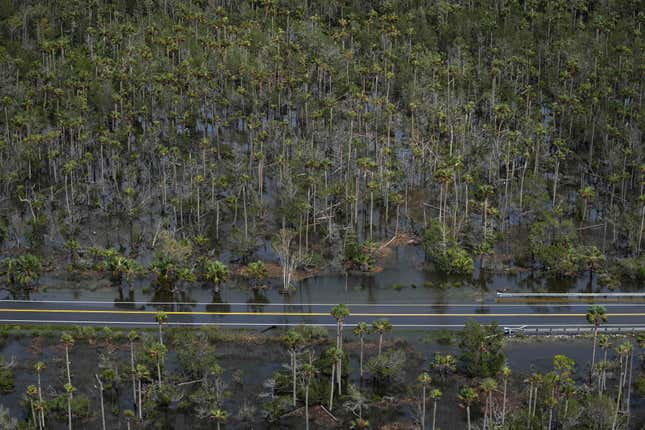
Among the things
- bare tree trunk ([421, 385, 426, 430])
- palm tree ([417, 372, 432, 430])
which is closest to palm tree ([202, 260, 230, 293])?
palm tree ([417, 372, 432, 430])

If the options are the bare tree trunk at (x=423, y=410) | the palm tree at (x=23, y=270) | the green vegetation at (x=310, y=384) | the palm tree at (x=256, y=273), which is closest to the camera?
the bare tree trunk at (x=423, y=410)

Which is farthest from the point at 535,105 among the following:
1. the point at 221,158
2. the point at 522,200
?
the point at 221,158

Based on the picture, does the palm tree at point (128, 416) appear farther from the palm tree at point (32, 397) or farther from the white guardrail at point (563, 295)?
the white guardrail at point (563, 295)

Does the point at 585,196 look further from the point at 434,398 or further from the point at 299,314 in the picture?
the point at 434,398

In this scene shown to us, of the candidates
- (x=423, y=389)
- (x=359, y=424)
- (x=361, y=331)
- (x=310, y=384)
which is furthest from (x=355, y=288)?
(x=359, y=424)

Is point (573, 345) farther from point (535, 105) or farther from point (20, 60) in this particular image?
point (20, 60)

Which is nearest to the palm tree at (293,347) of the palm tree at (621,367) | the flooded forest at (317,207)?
the flooded forest at (317,207)
